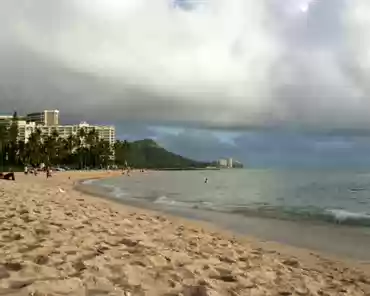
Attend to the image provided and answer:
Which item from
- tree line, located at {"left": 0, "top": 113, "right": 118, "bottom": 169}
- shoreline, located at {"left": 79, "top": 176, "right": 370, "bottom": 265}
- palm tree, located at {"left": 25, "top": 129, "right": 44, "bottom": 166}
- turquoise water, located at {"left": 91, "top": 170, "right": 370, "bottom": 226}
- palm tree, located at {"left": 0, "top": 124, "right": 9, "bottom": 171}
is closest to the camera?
shoreline, located at {"left": 79, "top": 176, "right": 370, "bottom": 265}

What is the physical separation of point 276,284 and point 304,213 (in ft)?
57.6

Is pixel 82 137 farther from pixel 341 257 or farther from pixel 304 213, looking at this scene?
pixel 341 257

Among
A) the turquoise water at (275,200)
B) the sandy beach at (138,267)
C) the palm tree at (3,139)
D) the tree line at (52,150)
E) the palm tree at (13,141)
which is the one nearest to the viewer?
the sandy beach at (138,267)

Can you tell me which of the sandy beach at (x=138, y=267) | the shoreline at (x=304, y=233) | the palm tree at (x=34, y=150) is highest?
the palm tree at (x=34, y=150)

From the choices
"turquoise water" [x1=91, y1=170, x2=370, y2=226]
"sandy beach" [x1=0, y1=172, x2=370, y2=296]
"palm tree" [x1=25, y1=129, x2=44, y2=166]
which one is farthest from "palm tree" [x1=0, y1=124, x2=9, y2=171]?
"sandy beach" [x1=0, y1=172, x2=370, y2=296]

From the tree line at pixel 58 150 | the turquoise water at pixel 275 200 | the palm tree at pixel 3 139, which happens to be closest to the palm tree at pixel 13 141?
the tree line at pixel 58 150

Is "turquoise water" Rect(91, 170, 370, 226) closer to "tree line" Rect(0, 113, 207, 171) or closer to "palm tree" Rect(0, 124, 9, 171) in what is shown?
"palm tree" Rect(0, 124, 9, 171)

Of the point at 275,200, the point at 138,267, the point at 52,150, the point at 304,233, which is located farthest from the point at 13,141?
the point at 138,267

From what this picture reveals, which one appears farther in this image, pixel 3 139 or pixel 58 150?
pixel 58 150

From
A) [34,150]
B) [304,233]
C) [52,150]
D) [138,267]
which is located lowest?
[304,233]

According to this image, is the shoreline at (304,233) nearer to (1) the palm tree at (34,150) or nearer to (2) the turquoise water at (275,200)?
(2) the turquoise water at (275,200)

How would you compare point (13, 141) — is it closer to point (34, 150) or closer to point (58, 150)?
point (34, 150)

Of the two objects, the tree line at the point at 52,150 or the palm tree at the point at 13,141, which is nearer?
the palm tree at the point at 13,141

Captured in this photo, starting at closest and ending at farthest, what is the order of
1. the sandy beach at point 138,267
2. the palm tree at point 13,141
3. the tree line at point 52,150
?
the sandy beach at point 138,267 < the palm tree at point 13,141 < the tree line at point 52,150
